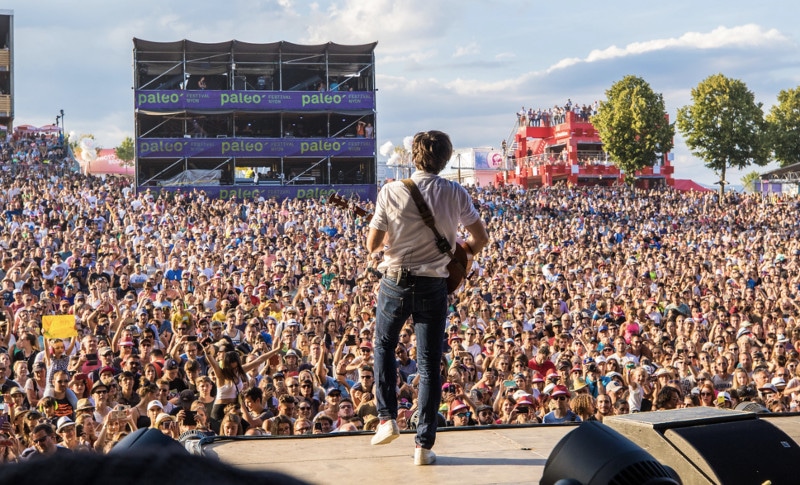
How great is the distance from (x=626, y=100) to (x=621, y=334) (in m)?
41.4

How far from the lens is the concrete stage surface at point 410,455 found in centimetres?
386

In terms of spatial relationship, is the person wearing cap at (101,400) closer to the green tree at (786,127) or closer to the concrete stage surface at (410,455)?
the concrete stage surface at (410,455)

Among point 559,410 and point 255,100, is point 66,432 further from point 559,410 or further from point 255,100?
point 255,100

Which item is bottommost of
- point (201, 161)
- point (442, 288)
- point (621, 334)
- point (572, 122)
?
point (621, 334)

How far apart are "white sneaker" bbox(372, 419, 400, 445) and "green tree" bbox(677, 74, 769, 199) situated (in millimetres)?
46058

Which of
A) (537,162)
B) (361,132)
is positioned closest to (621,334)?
(361,132)

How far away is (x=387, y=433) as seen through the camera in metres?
4.25

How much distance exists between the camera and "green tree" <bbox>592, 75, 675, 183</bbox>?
49.6 m

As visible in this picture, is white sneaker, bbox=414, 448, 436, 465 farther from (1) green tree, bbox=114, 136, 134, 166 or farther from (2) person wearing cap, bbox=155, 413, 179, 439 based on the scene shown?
(1) green tree, bbox=114, 136, 134, 166

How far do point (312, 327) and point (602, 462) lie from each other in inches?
357

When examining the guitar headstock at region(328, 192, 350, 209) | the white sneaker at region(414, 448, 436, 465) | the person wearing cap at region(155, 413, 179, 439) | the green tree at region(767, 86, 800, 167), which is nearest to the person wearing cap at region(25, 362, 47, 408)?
the person wearing cap at region(155, 413, 179, 439)

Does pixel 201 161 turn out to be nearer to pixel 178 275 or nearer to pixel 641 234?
pixel 641 234

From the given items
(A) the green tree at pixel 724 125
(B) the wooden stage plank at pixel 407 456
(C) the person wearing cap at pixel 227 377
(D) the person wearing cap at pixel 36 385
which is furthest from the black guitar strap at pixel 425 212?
(A) the green tree at pixel 724 125

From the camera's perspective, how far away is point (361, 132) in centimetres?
3625
